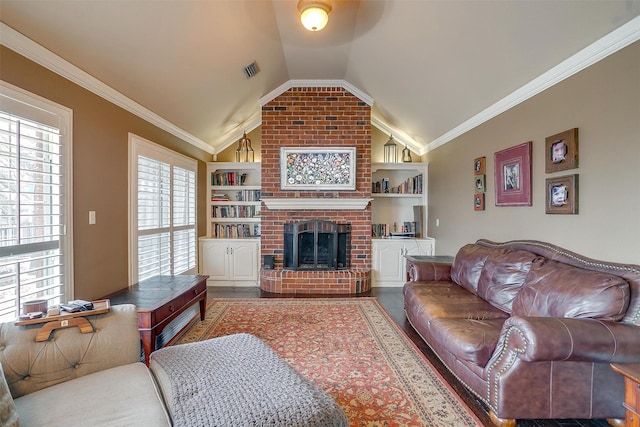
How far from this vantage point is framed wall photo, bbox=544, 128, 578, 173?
7.09 feet

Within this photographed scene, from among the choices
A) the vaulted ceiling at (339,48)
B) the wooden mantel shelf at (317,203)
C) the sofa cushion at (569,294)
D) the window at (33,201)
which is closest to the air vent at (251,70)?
the vaulted ceiling at (339,48)

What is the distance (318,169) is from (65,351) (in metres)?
3.54

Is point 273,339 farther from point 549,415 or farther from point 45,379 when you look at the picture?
point 549,415

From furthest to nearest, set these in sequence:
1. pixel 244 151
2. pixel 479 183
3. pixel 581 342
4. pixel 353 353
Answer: pixel 244 151, pixel 479 183, pixel 353 353, pixel 581 342

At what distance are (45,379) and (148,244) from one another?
213 centimetres

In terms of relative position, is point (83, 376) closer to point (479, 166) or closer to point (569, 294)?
point (569, 294)

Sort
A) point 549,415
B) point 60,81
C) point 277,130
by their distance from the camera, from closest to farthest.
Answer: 1. point 549,415
2. point 60,81
3. point 277,130

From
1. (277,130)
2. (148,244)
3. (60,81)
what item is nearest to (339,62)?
(277,130)

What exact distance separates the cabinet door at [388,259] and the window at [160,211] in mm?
2940

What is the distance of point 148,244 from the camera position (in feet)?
11.0

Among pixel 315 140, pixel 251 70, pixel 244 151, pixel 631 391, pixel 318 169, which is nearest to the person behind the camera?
pixel 631 391

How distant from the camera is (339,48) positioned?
3.57m

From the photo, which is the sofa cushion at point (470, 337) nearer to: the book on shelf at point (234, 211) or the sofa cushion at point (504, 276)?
the sofa cushion at point (504, 276)

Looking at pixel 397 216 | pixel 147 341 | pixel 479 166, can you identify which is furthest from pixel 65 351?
pixel 397 216
